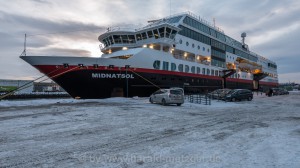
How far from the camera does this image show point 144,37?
91.8ft

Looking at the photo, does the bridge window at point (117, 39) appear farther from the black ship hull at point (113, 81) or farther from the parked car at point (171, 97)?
the parked car at point (171, 97)

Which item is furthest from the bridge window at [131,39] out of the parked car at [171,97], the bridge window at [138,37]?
the parked car at [171,97]

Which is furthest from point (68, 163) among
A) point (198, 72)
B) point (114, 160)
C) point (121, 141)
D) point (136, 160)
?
point (198, 72)

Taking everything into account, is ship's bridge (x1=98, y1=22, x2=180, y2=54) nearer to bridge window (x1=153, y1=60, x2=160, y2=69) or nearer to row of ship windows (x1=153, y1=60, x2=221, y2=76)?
row of ship windows (x1=153, y1=60, x2=221, y2=76)

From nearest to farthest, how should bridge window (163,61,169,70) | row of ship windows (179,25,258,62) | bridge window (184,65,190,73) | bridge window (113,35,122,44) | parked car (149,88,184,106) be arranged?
parked car (149,88,184,106)
bridge window (163,61,169,70)
bridge window (113,35,122,44)
bridge window (184,65,190,73)
row of ship windows (179,25,258,62)

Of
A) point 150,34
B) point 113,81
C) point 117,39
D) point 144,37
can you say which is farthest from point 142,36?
point 113,81

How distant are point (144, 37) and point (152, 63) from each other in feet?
19.7

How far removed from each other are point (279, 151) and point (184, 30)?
27713mm

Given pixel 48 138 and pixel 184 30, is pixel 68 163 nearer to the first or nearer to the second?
pixel 48 138

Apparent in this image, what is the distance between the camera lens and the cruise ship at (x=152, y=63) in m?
19.6

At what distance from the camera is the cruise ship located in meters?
19.6

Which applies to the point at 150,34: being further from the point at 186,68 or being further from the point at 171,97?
the point at 171,97

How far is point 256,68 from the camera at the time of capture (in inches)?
2064

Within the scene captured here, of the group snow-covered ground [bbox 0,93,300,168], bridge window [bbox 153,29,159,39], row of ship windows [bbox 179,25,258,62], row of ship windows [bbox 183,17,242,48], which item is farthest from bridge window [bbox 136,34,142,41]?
snow-covered ground [bbox 0,93,300,168]
